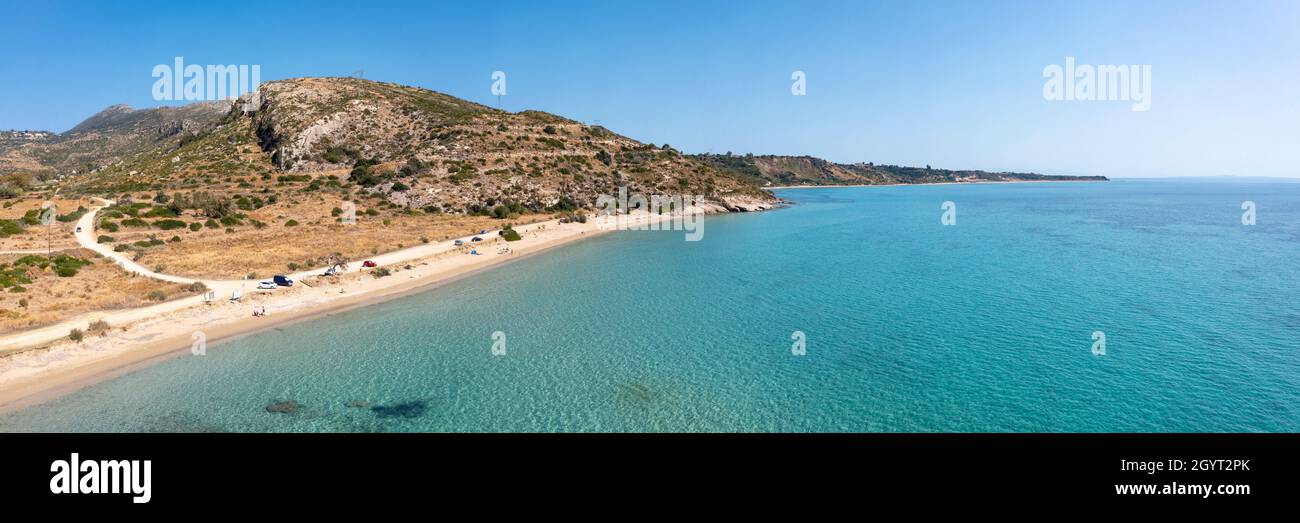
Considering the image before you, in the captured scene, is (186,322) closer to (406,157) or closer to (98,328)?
(98,328)

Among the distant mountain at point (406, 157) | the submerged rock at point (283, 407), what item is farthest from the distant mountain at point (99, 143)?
the submerged rock at point (283, 407)

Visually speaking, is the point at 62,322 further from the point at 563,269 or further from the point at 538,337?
the point at 563,269

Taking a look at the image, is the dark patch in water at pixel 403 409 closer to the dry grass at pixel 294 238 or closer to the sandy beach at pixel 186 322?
the sandy beach at pixel 186 322

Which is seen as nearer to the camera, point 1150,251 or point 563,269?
point 563,269

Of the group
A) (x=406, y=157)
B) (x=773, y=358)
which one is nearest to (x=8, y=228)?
(x=406, y=157)

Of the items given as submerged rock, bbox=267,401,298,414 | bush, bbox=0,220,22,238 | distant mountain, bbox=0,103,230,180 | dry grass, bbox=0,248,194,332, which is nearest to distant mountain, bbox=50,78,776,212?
distant mountain, bbox=0,103,230,180
